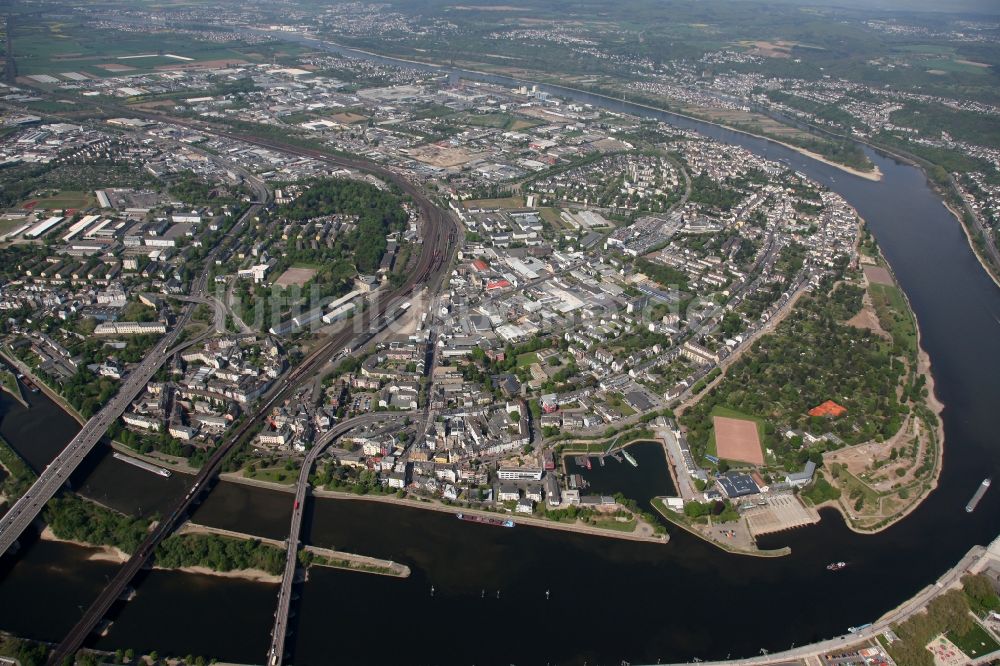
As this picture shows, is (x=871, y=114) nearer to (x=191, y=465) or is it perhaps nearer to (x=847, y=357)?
(x=847, y=357)

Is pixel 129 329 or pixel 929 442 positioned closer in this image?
pixel 929 442

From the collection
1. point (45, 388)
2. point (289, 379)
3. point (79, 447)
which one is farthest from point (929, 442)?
point (45, 388)

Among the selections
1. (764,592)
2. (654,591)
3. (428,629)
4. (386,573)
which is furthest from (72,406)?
(764,592)

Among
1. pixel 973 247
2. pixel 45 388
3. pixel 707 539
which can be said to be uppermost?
pixel 973 247

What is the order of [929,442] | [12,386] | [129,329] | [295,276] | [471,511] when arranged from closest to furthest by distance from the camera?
[471,511] → [929,442] → [12,386] → [129,329] → [295,276]

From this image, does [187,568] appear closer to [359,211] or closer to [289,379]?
[289,379]

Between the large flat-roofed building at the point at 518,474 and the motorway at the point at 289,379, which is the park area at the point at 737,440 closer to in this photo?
the large flat-roofed building at the point at 518,474

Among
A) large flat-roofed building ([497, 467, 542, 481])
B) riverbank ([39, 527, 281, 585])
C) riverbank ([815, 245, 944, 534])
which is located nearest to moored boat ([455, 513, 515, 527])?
large flat-roofed building ([497, 467, 542, 481])
